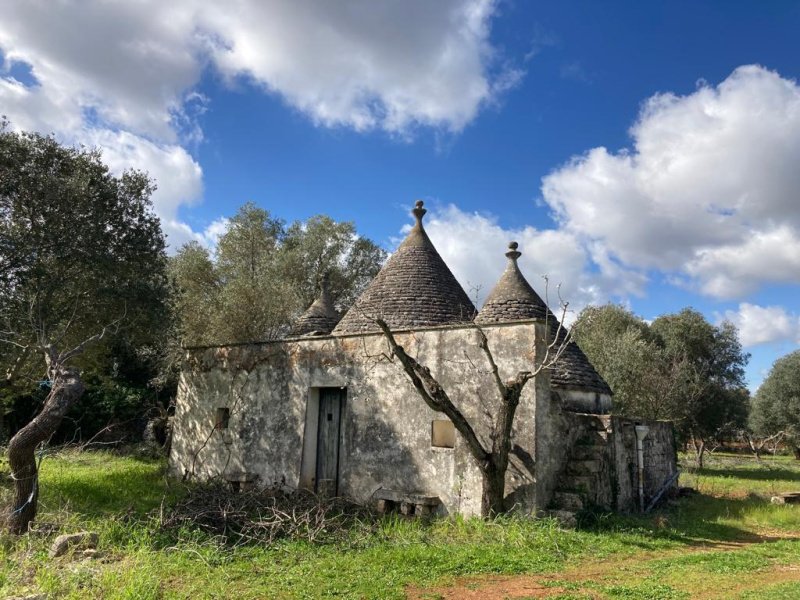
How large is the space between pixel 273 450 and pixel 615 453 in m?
6.99

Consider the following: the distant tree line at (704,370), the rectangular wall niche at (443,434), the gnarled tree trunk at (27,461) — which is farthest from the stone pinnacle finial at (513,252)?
the distant tree line at (704,370)

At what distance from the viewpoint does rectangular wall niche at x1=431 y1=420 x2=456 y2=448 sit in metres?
9.87

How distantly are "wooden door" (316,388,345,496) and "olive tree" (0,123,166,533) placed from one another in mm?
4333

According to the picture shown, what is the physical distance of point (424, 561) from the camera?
6789mm

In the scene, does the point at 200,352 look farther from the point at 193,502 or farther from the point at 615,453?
the point at 615,453

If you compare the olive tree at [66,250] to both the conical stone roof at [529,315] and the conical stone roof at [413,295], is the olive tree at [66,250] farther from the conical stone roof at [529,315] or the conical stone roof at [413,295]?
the conical stone roof at [529,315]

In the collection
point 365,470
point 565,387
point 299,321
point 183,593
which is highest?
point 299,321

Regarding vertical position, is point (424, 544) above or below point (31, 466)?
below

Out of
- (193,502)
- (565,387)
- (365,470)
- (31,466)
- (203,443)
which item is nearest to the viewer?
(31,466)

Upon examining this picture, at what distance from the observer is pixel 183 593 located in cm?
550

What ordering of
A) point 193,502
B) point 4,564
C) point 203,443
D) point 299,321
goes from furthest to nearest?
point 299,321 < point 203,443 < point 193,502 < point 4,564

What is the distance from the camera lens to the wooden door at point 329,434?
1128 centimetres

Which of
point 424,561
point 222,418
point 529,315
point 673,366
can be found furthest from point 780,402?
point 424,561

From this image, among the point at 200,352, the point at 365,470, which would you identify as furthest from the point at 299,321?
the point at 365,470
